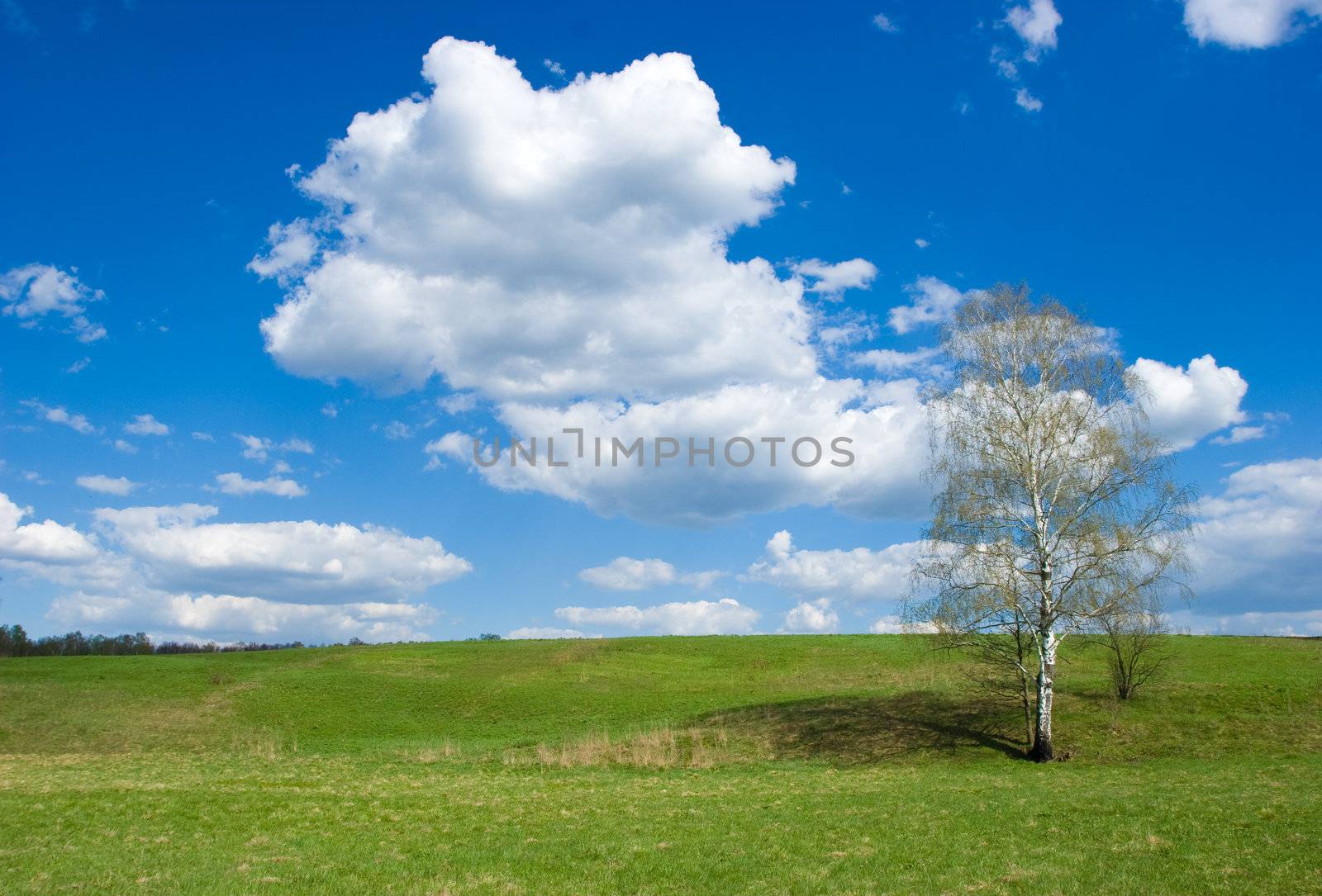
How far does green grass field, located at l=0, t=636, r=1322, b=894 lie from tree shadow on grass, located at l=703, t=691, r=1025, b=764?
0.53 ft

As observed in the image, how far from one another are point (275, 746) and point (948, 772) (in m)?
33.7

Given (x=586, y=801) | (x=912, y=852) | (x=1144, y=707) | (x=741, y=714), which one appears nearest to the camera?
(x=912, y=852)

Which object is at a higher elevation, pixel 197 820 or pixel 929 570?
pixel 929 570

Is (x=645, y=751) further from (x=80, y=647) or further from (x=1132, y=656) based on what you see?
(x=80, y=647)

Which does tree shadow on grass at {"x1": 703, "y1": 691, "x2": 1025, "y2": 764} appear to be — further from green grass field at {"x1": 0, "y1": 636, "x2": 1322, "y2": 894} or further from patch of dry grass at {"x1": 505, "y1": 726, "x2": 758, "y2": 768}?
patch of dry grass at {"x1": 505, "y1": 726, "x2": 758, "y2": 768}

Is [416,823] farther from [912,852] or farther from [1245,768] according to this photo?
[1245,768]

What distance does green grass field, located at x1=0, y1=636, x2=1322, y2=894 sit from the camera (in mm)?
13734

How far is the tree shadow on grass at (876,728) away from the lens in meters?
32.9

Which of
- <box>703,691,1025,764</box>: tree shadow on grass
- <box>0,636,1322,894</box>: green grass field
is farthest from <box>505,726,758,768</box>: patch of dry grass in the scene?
<box>703,691,1025,764</box>: tree shadow on grass

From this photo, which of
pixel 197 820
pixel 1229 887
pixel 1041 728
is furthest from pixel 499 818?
pixel 1041 728

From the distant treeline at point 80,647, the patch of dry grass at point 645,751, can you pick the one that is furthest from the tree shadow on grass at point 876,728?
the distant treeline at point 80,647

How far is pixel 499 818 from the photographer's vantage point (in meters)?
19.4

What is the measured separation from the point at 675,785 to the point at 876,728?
1360 centimetres

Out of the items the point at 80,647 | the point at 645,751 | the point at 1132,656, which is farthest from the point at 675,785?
the point at 80,647
